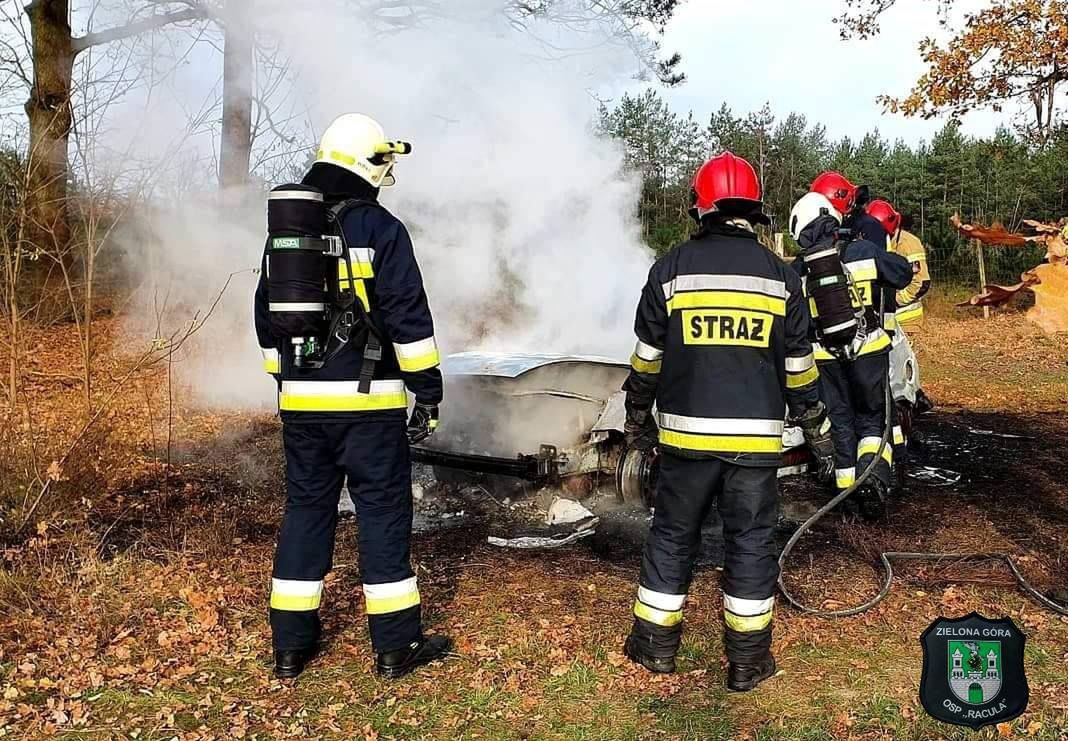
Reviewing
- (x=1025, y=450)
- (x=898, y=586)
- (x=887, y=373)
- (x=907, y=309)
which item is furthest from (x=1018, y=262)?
(x=898, y=586)

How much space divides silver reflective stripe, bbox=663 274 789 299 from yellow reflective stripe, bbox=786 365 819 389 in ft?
1.22

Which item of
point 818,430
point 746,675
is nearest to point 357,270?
point 818,430

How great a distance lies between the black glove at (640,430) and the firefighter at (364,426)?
871 mm

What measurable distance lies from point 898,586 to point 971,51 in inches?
490

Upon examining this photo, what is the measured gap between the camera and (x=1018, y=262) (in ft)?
68.2

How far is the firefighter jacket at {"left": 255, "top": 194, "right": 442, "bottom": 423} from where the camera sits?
3561mm

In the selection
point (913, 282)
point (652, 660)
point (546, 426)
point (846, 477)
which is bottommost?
point (652, 660)

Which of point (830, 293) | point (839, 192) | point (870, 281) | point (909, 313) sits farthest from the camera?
point (909, 313)

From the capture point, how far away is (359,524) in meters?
3.73

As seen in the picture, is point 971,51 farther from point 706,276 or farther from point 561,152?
point 706,276

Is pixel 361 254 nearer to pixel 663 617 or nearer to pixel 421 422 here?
pixel 421 422

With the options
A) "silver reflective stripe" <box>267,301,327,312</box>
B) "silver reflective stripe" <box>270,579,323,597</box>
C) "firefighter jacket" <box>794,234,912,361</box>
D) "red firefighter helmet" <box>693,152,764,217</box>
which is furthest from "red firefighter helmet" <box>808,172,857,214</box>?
"silver reflective stripe" <box>270,579,323,597</box>

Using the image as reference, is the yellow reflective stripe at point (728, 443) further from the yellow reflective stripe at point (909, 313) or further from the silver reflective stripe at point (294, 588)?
the yellow reflective stripe at point (909, 313)

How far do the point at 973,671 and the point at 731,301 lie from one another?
1.63m
